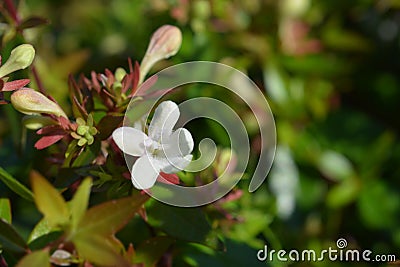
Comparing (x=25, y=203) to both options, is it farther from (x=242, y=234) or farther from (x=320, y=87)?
(x=320, y=87)

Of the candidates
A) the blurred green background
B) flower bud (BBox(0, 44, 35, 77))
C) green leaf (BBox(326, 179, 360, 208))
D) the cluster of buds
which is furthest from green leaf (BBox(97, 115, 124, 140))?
green leaf (BBox(326, 179, 360, 208))

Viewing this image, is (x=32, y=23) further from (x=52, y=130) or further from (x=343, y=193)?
(x=343, y=193)

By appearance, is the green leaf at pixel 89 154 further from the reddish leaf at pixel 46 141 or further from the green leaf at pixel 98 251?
the green leaf at pixel 98 251

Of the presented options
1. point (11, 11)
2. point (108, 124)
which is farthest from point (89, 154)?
point (11, 11)

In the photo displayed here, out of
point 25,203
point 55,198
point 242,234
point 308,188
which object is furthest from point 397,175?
point 55,198

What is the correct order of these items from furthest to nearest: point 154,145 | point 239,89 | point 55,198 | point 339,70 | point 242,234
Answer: point 339,70 < point 239,89 < point 242,234 < point 154,145 < point 55,198

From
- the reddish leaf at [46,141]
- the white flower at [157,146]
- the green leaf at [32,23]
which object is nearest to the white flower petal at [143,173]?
the white flower at [157,146]
